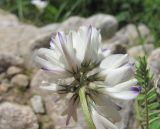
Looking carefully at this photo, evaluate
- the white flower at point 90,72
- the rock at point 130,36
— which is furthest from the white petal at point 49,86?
the rock at point 130,36

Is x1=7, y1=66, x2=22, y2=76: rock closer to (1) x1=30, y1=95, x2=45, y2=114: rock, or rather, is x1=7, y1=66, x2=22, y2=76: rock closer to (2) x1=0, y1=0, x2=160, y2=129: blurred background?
(2) x1=0, y1=0, x2=160, y2=129: blurred background

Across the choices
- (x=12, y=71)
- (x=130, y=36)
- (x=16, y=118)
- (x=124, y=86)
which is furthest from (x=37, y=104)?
(x=130, y=36)

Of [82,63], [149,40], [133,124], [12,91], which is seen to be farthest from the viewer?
[149,40]

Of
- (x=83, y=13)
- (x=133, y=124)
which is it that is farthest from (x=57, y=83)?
(x=83, y=13)

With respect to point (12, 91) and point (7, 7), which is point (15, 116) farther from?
point (7, 7)

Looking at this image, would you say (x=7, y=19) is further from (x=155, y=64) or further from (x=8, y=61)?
(x=155, y=64)

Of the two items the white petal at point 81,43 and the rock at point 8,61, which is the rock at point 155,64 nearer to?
the rock at point 8,61
